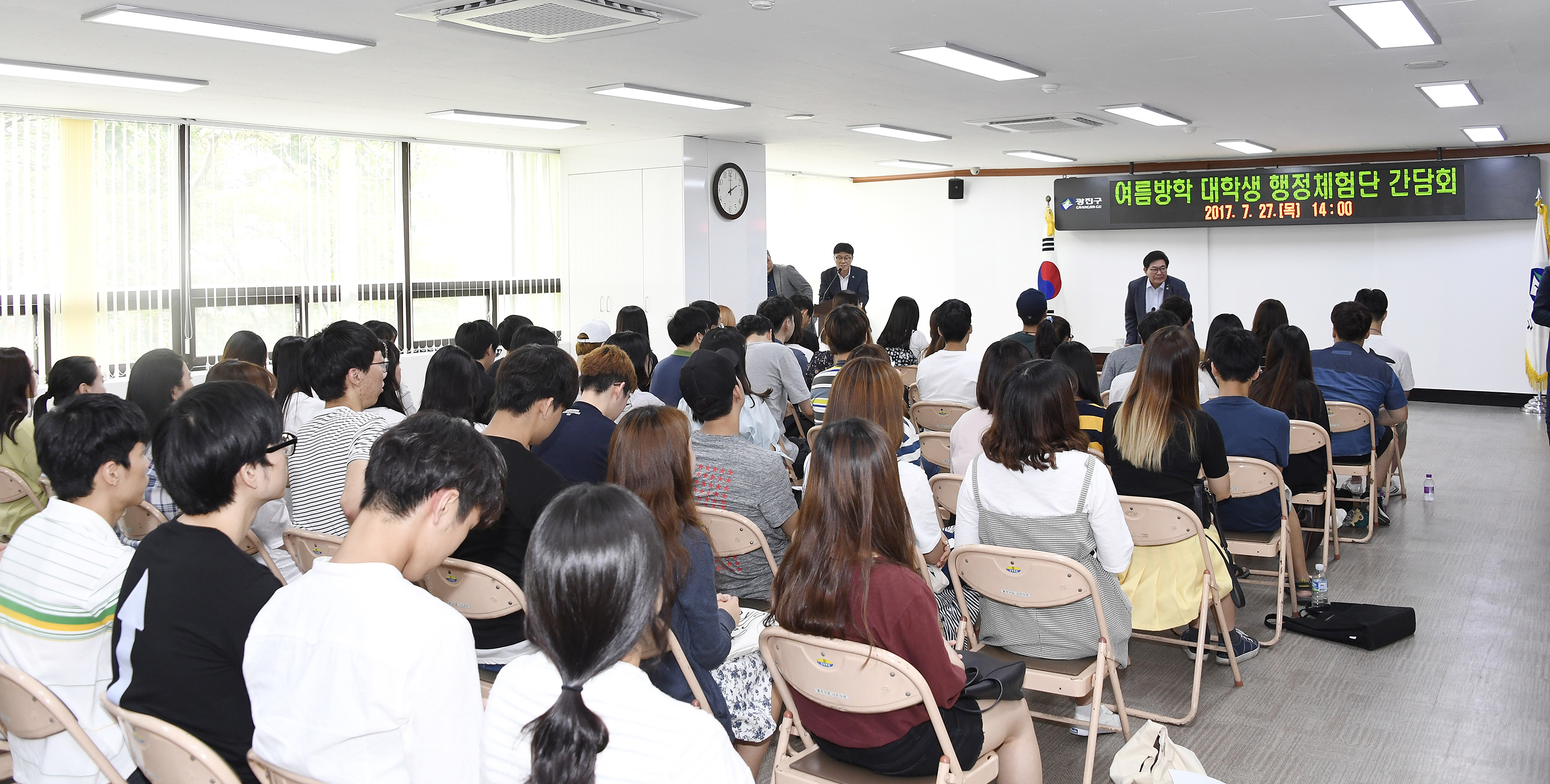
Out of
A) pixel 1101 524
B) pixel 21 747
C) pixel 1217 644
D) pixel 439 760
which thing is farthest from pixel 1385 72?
pixel 21 747

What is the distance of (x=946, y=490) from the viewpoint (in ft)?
13.9

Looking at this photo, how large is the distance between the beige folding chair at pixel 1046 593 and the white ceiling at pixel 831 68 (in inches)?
109

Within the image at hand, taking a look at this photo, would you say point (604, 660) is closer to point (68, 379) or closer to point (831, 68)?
point (68, 379)

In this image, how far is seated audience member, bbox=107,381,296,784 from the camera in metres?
1.90

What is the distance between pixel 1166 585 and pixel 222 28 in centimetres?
482

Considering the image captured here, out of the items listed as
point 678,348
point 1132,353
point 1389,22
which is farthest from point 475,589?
point 1389,22

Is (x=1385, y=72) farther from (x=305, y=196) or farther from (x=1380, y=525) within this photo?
(x=305, y=196)

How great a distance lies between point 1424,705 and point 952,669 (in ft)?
8.35

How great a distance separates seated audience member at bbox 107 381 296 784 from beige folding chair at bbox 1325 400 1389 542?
5302 mm

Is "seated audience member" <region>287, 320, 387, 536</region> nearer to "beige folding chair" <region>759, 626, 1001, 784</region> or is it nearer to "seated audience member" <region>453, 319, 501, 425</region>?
"beige folding chair" <region>759, 626, 1001, 784</region>

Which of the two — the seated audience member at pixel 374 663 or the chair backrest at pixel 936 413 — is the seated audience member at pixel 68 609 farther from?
the chair backrest at pixel 936 413

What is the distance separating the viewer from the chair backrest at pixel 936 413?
5820mm

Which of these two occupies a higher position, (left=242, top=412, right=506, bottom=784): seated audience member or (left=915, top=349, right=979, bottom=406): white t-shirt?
(left=915, top=349, right=979, bottom=406): white t-shirt

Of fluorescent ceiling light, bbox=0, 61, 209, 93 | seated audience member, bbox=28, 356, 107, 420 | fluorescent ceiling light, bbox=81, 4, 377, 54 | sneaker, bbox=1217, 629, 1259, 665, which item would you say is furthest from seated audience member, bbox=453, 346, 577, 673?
fluorescent ceiling light, bbox=0, 61, 209, 93
